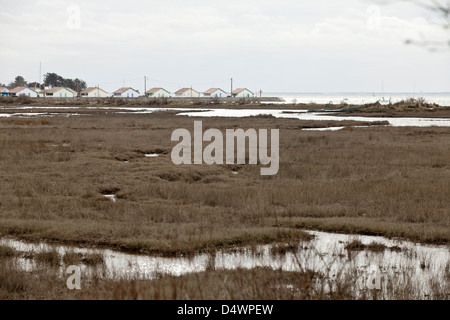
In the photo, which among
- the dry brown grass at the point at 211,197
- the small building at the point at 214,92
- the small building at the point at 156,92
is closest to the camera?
the dry brown grass at the point at 211,197

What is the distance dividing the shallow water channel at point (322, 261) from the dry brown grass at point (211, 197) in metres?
0.48

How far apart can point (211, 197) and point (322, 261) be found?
6.46 meters

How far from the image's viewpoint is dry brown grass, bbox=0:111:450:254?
11.9 m

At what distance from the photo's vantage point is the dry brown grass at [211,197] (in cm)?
1194

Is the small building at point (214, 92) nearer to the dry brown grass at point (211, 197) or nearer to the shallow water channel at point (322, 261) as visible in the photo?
the dry brown grass at point (211, 197)

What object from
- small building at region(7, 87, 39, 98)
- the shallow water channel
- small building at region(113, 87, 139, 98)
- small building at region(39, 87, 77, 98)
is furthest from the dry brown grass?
small building at region(113, 87, 139, 98)

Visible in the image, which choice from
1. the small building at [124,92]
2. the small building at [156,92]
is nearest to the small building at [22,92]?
the small building at [124,92]

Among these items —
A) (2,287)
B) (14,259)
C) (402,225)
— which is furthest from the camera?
(402,225)

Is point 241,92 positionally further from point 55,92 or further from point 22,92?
point 22,92

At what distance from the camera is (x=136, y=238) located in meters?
11.6

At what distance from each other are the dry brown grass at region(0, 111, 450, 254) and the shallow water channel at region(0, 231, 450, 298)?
478 millimetres
